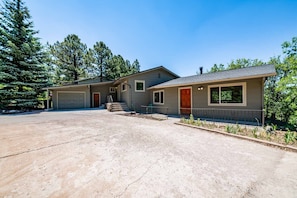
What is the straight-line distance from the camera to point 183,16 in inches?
376

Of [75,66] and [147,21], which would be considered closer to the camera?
[147,21]

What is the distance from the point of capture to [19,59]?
14492 millimetres

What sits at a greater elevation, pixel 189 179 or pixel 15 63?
pixel 15 63

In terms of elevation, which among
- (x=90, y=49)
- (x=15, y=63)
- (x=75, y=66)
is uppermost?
(x=90, y=49)

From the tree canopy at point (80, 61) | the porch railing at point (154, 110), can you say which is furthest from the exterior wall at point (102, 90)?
the porch railing at point (154, 110)

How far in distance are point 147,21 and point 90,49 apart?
49.1ft

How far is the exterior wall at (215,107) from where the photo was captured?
6.62m

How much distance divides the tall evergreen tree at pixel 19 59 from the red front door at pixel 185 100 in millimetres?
15913

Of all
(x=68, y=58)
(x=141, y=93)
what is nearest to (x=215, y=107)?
(x=141, y=93)

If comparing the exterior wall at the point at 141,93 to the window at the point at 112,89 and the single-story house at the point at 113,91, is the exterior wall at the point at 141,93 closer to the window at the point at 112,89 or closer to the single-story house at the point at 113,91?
the single-story house at the point at 113,91

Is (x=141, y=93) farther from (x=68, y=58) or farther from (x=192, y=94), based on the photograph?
(x=68, y=58)

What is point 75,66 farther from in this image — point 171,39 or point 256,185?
point 256,185

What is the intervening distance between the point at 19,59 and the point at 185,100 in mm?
18063

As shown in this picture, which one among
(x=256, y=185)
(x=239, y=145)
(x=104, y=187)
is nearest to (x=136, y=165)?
(x=104, y=187)
